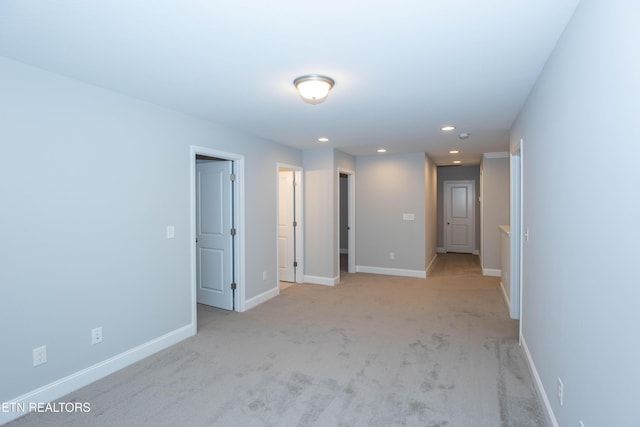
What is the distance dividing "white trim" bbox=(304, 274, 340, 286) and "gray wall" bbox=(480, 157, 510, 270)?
2.96 metres

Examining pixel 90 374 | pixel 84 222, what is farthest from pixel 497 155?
pixel 90 374

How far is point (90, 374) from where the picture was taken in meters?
2.72

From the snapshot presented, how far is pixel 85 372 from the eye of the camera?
2689 mm

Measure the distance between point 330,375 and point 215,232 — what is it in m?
2.50

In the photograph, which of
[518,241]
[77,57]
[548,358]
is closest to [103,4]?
[77,57]

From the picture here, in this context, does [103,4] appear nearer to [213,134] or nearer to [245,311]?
[213,134]

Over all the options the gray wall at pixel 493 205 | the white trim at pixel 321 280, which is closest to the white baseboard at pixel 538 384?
the white trim at pixel 321 280

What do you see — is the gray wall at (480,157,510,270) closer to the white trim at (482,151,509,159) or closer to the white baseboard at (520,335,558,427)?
the white trim at (482,151,509,159)

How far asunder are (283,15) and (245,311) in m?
3.64

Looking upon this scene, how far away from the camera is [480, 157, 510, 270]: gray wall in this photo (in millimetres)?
6426

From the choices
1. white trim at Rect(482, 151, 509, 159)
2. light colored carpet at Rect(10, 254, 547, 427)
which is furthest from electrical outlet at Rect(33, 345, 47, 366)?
white trim at Rect(482, 151, 509, 159)

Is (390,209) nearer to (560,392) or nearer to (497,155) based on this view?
(497,155)

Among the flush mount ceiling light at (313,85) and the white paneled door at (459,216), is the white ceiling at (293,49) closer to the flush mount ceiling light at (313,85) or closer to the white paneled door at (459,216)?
the flush mount ceiling light at (313,85)

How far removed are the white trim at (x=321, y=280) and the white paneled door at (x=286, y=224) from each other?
244 millimetres
